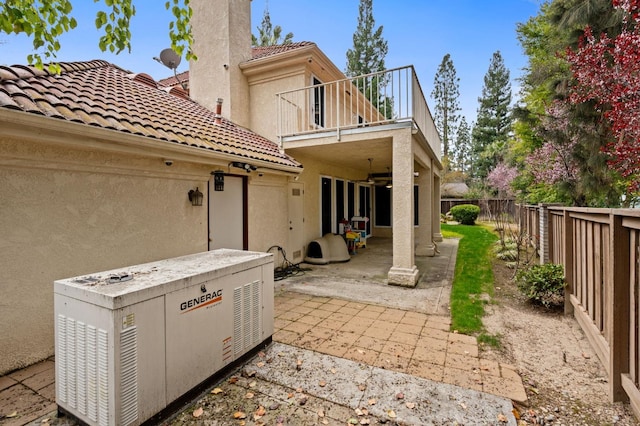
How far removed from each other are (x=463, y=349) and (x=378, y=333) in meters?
1.07

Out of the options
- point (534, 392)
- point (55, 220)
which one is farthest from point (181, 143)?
point (534, 392)

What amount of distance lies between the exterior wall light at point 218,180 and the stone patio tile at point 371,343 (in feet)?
12.8

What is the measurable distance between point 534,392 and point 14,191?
18.6ft

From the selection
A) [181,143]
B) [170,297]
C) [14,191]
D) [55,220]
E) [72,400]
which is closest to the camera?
[72,400]

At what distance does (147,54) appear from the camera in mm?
9414

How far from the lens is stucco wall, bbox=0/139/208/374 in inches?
126

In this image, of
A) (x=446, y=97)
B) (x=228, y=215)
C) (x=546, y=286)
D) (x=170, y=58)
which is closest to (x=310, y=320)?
(x=228, y=215)

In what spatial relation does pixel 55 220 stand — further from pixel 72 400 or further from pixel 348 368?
pixel 348 368

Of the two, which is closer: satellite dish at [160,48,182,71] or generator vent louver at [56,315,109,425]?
generator vent louver at [56,315,109,425]

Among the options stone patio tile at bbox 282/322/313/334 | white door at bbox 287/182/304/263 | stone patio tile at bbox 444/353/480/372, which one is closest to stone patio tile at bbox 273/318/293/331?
stone patio tile at bbox 282/322/313/334

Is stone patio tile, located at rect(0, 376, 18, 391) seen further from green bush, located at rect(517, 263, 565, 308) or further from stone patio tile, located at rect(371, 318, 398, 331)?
green bush, located at rect(517, 263, 565, 308)

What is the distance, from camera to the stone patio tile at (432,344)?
12.2ft

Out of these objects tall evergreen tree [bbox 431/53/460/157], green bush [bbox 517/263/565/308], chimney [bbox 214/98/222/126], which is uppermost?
tall evergreen tree [bbox 431/53/460/157]

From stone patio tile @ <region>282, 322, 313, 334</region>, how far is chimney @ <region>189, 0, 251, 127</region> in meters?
6.61
